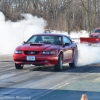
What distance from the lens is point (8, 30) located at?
98.5 feet

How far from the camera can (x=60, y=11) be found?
8525 cm

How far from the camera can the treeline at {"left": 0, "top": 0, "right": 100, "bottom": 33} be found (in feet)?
222

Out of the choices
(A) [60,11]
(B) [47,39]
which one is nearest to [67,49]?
(B) [47,39]

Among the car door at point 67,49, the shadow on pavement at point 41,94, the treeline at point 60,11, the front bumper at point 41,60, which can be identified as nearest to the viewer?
the shadow on pavement at point 41,94

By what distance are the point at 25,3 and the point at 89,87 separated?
61.2 metres

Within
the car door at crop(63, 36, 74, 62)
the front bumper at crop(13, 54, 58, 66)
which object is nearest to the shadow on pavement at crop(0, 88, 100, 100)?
the front bumper at crop(13, 54, 58, 66)

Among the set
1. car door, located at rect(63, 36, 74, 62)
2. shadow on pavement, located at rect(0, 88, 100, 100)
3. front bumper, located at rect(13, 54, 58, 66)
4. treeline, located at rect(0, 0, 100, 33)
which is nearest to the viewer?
shadow on pavement, located at rect(0, 88, 100, 100)

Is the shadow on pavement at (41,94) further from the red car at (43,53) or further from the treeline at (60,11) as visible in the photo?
the treeline at (60,11)

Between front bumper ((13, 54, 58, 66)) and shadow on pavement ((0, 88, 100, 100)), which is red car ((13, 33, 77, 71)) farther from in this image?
shadow on pavement ((0, 88, 100, 100))

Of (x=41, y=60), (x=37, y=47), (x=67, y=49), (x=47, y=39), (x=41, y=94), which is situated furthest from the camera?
(x=67, y=49)

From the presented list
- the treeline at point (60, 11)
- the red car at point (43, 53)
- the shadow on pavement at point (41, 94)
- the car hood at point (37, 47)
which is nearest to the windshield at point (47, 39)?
the red car at point (43, 53)

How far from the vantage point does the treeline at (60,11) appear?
6762 centimetres

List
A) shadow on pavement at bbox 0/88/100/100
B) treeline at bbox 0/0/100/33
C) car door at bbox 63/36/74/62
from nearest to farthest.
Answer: shadow on pavement at bbox 0/88/100/100 < car door at bbox 63/36/74/62 < treeline at bbox 0/0/100/33

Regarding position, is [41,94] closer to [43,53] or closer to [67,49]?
[43,53]
